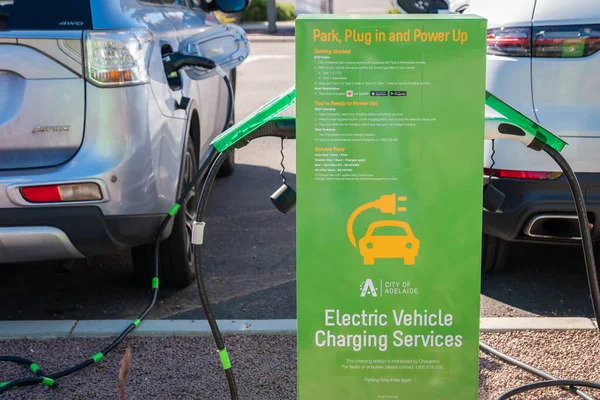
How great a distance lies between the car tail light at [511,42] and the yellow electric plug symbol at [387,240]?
164cm

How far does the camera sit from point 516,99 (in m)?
4.21

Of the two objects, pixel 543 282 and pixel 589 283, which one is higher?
pixel 589 283

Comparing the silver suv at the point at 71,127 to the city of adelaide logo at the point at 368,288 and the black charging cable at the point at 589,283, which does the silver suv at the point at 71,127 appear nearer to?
the city of adelaide logo at the point at 368,288

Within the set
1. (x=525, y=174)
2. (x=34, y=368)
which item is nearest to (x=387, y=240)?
(x=525, y=174)

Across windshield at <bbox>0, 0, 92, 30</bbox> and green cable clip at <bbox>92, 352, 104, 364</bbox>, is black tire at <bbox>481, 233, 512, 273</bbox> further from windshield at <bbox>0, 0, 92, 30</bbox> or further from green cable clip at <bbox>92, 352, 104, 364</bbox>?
windshield at <bbox>0, 0, 92, 30</bbox>

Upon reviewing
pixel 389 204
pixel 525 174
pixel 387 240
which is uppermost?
pixel 389 204

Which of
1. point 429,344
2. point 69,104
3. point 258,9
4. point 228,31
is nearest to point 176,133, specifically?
point 69,104

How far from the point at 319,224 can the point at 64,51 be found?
5.36 ft

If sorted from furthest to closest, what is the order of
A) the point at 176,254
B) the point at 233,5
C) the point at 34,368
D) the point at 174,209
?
1. the point at 233,5
2. the point at 176,254
3. the point at 174,209
4. the point at 34,368

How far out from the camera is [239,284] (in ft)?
16.7

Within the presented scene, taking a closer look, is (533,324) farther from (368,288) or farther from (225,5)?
(225,5)

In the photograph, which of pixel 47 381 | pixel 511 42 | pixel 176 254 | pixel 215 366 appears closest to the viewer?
pixel 47 381

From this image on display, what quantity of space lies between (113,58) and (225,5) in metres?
2.29

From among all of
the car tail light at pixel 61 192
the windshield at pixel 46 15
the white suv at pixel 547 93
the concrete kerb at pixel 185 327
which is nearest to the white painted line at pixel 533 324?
the concrete kerb at pixel 185 327
